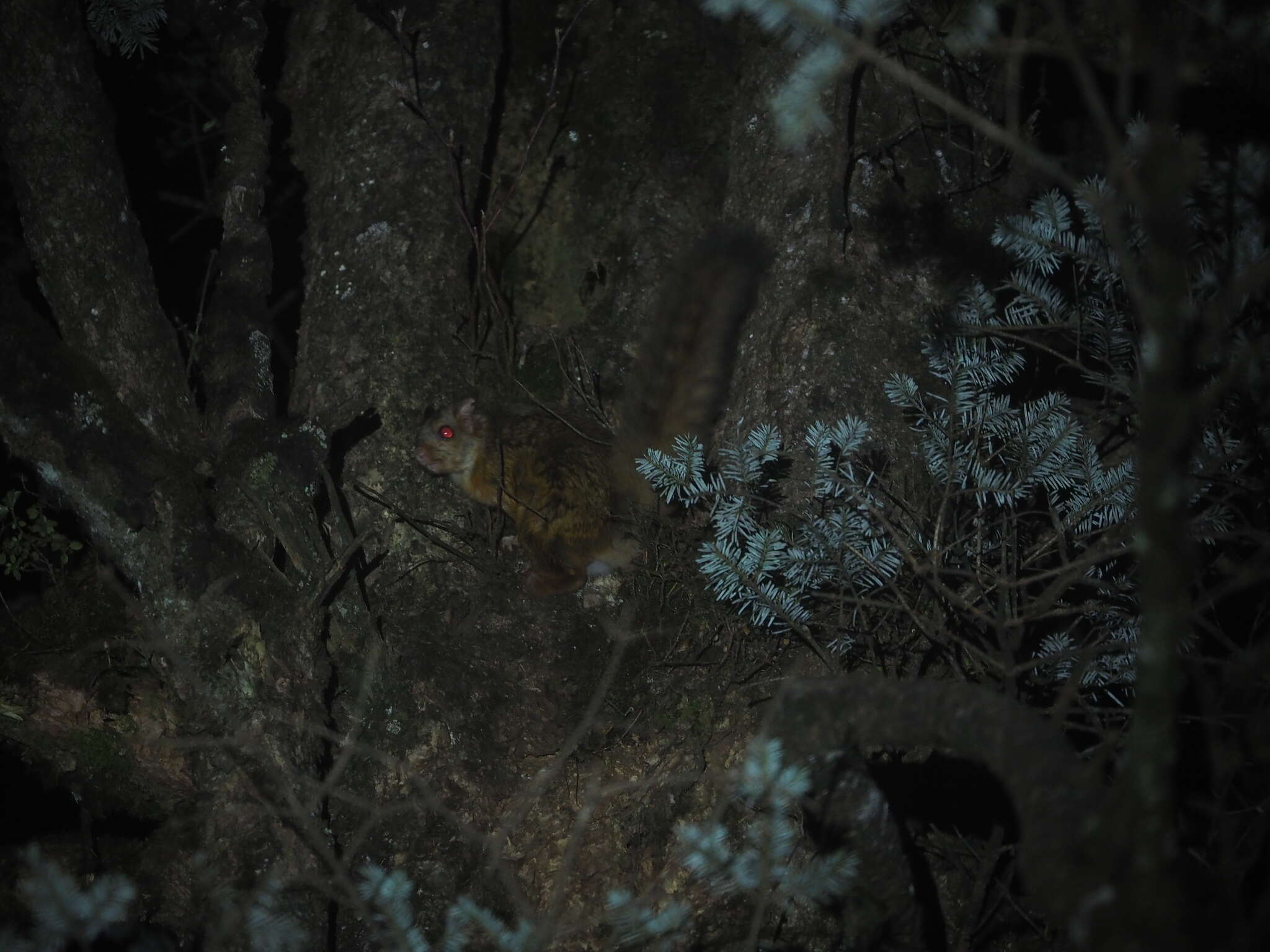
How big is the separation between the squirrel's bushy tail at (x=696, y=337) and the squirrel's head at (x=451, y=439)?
94 cm

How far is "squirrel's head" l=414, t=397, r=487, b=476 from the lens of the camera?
454 centimetres

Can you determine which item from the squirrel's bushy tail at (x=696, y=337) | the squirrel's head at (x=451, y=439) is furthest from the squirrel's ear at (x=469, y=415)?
the squirrel's bushy tail at (x=696, y=337)

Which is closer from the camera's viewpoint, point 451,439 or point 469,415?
point 451,439

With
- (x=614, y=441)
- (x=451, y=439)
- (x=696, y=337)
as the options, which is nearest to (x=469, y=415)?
(x=451, y=439)

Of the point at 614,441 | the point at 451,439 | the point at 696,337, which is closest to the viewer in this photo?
the point at 696,337

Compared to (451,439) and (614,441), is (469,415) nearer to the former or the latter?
(451,439)

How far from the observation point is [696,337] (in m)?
4.25

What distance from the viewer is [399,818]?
378 cm

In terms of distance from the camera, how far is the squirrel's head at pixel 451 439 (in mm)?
4539

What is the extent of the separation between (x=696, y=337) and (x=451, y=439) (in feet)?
4.47

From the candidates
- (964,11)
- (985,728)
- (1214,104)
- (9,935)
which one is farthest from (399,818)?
(1214,104)

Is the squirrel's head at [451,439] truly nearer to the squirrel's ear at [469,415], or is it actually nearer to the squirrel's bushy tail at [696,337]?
the squirrel's ear at [469,415]

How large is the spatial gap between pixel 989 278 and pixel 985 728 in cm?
281

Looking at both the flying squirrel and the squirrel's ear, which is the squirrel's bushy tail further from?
the squirrel's ear
